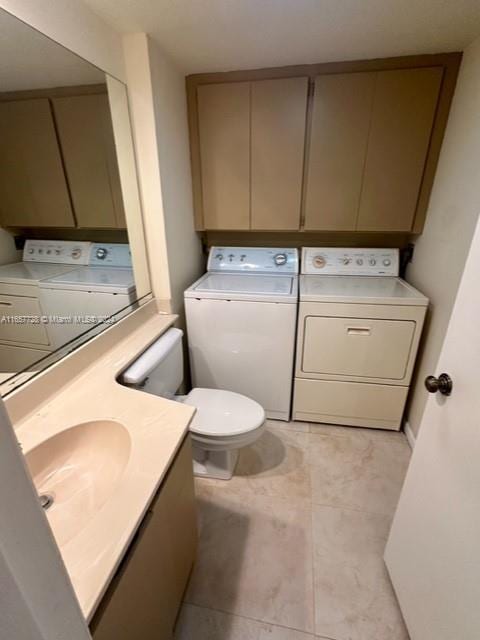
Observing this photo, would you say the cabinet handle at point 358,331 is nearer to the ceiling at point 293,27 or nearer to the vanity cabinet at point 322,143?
the vanity cabinet at point 322,143

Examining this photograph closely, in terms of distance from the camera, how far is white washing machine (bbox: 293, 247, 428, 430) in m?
1.74

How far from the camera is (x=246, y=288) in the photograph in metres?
1.92

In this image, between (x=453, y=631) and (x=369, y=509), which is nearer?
(x=453, y=631)

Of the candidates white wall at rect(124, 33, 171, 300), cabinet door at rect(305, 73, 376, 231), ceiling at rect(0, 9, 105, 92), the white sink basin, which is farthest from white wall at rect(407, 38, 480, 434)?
ceiling at rect(0, 9, 105, 92)

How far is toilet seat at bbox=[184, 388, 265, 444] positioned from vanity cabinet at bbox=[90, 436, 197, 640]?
1.14 ft

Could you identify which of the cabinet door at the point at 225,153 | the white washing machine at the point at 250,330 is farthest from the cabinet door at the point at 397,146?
the cabinet door at the point at 225,153

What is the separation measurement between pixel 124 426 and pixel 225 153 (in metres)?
1.75

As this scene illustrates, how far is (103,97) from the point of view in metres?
1.37

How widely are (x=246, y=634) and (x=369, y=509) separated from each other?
2.65ft

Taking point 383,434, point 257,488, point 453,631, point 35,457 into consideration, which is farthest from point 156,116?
point 383,434

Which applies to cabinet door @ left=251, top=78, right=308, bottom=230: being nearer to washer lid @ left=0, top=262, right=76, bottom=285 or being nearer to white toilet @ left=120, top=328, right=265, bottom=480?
white toilet @ left=120, top=328, right=265, bottom=480

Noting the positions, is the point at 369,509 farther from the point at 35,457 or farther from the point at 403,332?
the point at 35,457

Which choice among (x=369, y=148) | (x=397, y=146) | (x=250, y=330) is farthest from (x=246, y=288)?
(x=397, y=146)

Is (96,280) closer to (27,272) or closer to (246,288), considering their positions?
(27,272)
